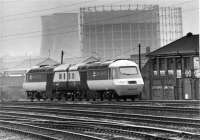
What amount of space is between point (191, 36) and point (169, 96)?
12.6 meters

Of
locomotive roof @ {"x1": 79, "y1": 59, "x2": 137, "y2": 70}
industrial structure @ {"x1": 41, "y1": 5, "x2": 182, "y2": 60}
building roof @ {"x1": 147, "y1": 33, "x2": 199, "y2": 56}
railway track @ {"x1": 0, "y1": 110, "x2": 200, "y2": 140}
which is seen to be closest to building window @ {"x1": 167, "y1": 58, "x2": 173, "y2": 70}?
building roof @ {"x1": 147, "y1": 33, "x2": 199, "y2": 56}

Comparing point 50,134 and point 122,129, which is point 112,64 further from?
point 50,134

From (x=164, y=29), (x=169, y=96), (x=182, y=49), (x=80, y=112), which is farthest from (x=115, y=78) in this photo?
(x=164, y=29)

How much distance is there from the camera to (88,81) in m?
37.0

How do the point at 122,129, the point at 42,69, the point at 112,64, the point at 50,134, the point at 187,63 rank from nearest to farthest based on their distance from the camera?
the point at 50,134, the point at 122,129, the point at 112,64, the point at 42,69, the point at 187,63

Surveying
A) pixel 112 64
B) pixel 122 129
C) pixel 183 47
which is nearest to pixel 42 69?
pixel 112 64

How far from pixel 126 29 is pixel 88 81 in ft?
457

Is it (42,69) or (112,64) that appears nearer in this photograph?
(112,64)

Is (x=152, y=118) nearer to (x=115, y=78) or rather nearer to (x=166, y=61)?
(x=115, y=78)

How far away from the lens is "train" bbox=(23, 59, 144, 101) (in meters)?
33.7

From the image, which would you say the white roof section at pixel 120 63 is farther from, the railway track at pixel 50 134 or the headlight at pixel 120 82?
the railway track at pixel 50 134

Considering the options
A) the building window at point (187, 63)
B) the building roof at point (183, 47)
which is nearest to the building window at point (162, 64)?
the building roof at point (183, 47)

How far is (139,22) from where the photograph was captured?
177875 mm

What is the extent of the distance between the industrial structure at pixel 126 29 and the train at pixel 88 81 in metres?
115
